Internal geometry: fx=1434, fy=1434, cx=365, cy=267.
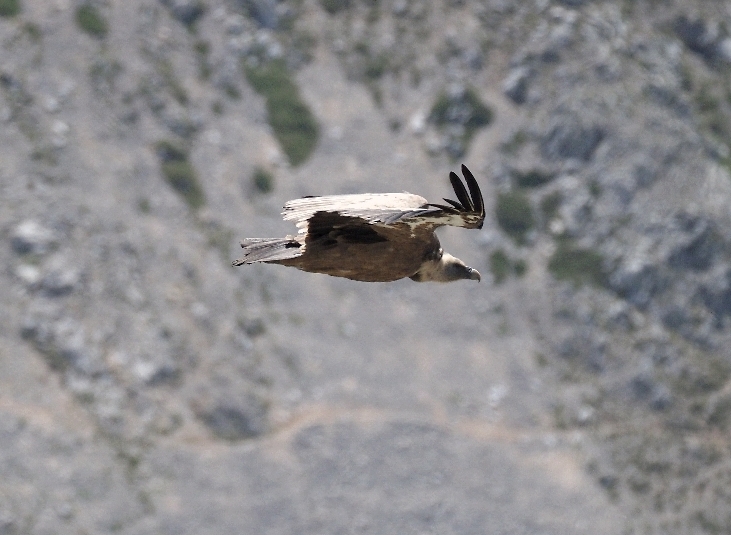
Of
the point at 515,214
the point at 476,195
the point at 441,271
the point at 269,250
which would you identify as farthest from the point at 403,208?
the point at 515,214

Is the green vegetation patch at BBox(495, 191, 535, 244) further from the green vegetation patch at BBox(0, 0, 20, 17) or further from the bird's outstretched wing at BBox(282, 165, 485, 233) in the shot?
the bird's outstretched wing at BBox(282, 165, 485, 233)

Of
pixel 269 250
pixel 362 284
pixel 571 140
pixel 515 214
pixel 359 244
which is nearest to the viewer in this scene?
pixel 359 244

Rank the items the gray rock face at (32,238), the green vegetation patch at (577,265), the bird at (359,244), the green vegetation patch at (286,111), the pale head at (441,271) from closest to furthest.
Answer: the bird at (359,244) < the pale head at (441,271) < the gray rock face at (32,238) < the green vegetation patch at (577,265) < the green vegetation patch at (286,111)

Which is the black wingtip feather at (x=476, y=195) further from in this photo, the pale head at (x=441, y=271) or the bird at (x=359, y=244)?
the pale head at (x=441, y=271)

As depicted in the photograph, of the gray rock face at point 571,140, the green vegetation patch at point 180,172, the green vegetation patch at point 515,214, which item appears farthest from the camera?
the gray rock face at point 571,140

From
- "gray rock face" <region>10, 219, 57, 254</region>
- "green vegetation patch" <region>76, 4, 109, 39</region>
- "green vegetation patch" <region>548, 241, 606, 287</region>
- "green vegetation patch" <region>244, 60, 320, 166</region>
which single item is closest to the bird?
"gray rock face" <region>10, 219, 57, 254</region>

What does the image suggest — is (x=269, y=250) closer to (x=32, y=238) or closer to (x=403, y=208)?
(x=403, y=208)

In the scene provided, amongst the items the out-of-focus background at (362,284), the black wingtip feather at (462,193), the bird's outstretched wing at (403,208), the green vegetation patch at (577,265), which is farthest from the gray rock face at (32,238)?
the black wingtip feather at (462,193)
